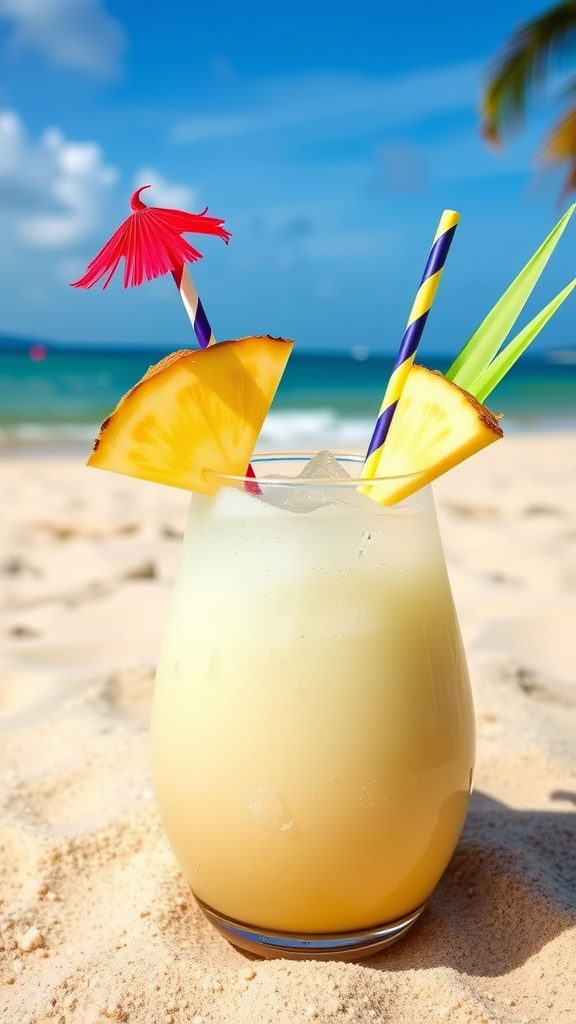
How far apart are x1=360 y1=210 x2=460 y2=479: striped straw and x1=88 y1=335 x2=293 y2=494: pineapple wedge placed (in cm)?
12

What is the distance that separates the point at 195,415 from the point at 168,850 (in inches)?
23.9

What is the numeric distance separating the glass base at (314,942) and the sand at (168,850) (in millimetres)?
23

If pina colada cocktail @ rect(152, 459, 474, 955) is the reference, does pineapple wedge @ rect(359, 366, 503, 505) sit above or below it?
above

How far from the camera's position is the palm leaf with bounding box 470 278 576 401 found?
3.23ft

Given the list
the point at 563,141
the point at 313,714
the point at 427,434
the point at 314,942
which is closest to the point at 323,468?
the point at 427,434

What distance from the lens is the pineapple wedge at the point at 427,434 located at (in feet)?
2.93

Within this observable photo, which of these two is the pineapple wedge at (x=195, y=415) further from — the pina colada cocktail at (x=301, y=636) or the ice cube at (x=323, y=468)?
the ice cube at (x=323, y=468)

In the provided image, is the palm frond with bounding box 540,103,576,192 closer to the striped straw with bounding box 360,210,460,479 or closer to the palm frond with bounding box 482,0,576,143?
the palm frond with bounding box 482,0,576,143

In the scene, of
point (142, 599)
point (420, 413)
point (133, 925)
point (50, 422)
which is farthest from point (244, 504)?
point (50, 422)

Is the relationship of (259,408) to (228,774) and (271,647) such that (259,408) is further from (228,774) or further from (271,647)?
Result: (228,774)

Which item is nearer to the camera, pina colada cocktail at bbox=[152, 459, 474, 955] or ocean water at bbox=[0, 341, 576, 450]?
pina colada cocktail at bbox=[152, 459, 474, 955]

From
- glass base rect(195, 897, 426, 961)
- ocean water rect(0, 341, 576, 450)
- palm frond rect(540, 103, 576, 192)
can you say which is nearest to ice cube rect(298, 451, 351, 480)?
glass base rect(195, 897, 426, 961)

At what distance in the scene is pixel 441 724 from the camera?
98cm

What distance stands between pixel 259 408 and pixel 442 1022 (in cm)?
60
